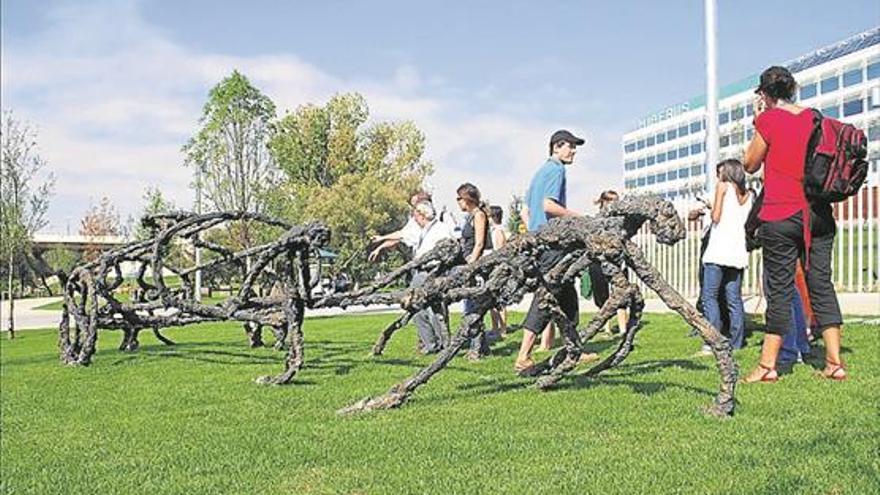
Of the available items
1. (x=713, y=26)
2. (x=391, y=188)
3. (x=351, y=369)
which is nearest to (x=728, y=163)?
(x=351, y=369)

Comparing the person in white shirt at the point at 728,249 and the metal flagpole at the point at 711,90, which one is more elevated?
the metal flagpole at the point at 711,90

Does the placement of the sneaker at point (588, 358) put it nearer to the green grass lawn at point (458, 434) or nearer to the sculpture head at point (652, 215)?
the green grass lawn at point (458, 434)

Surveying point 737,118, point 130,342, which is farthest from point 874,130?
point 737,118

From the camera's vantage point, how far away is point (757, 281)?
18047 millimetres

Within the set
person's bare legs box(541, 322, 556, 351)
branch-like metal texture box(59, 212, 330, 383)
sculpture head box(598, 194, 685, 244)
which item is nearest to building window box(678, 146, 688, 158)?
branch-like metal texture box(59, 212, 330, 383)

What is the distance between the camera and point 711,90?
1366 cm

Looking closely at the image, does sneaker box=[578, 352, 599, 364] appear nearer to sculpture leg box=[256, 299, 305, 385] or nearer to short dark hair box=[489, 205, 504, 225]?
sculpture leg box=[256, 299, 305, 385]

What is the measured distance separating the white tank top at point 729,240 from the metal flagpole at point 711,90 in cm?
551

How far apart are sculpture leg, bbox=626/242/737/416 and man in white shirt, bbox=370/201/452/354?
3794 mm

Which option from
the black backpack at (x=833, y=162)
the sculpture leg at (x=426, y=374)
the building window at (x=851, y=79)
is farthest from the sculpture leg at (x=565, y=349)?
the building window at (x=851, y=79)

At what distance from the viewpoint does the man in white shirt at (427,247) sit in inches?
383

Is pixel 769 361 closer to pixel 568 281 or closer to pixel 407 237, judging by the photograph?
pixel 568 281

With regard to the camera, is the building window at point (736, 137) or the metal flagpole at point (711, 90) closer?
the metal flagpole at point (711, 90)

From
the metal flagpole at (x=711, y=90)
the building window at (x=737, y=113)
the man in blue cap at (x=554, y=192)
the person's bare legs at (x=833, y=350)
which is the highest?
the building window at (x=737, y=113)
